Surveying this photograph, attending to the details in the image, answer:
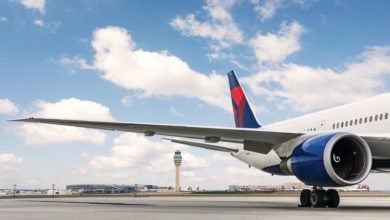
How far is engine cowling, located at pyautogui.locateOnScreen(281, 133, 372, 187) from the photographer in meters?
13.1

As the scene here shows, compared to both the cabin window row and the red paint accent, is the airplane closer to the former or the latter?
the cabin window row

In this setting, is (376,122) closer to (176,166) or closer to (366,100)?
(366,100)

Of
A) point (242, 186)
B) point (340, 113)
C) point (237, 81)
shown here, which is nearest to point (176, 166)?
point (242, 186)

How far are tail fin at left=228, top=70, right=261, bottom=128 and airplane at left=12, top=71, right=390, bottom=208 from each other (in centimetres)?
643

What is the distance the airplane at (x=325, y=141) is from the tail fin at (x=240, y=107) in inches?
253

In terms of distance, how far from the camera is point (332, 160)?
1414 cm

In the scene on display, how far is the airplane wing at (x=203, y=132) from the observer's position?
48.1 ft

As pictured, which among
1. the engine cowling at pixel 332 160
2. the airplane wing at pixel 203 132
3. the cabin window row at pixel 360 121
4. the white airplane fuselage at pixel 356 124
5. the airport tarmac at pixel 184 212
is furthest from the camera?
the cabin window row at pixel 360 121

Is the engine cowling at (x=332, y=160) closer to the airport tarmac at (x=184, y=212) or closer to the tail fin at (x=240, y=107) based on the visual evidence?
the airport tarmac at (x=184, y=212)

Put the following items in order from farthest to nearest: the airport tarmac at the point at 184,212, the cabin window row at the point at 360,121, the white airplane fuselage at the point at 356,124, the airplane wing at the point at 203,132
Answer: the cabin window row at the point at 360,121
the airplane wing at the point at 203,132
the white airplane fuselage at the point at 356,124
the airport tarmac at the point at 184,212

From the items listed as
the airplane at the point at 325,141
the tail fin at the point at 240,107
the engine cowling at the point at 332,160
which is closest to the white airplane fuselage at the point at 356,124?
the airplane at the point at 325,141

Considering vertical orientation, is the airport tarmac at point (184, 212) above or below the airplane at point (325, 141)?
below

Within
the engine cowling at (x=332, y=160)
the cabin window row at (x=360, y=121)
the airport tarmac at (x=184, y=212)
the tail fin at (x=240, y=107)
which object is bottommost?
the airport tarmac at (x=184, y=212)

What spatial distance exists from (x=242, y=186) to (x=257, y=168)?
426ft
